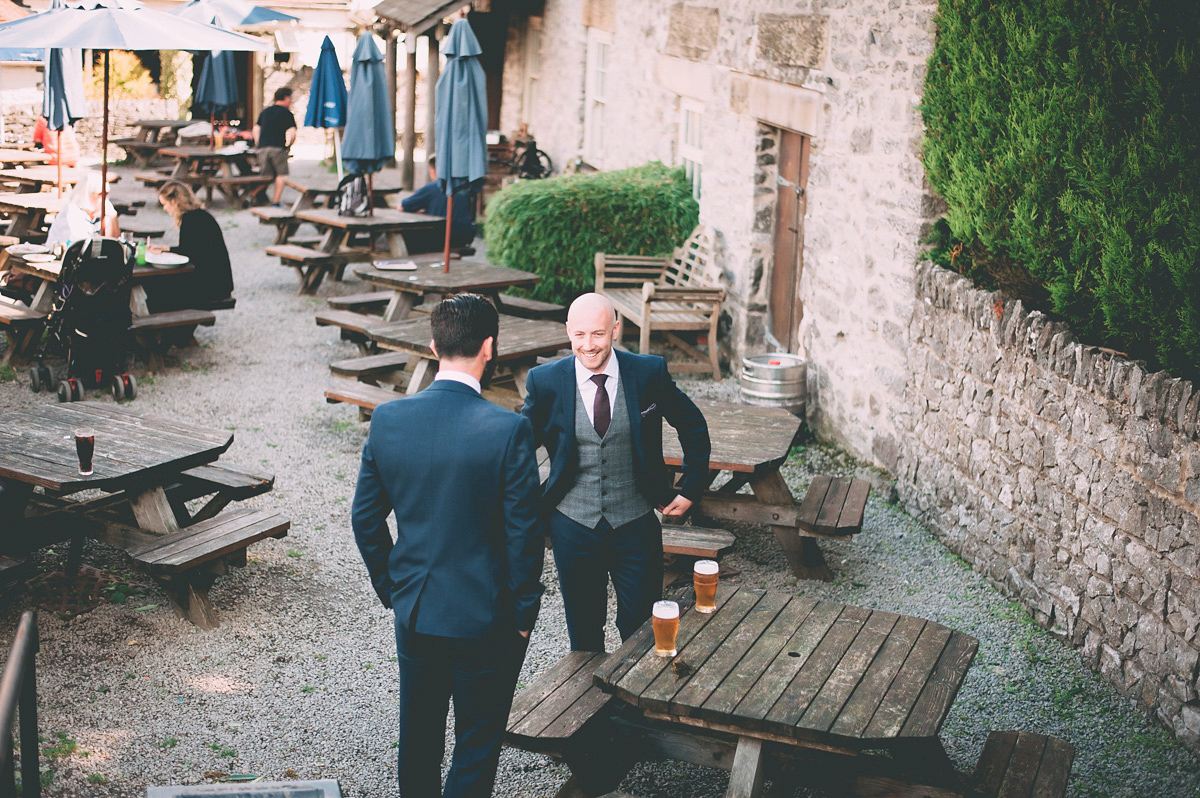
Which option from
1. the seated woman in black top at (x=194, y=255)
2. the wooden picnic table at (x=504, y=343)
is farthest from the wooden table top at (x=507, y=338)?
the seated woman in black top at (x=194, y=255)

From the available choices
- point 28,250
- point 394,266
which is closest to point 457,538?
point 394,266

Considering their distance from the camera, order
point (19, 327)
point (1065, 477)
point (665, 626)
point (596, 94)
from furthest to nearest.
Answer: point (596, 94), point (19, 327), point (1065, 477), point (665, 626)

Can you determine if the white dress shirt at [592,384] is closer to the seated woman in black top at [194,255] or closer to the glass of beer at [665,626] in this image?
the glass of beer at [665,626]

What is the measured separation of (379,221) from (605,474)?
333 inches

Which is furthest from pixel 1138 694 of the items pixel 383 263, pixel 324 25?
pixel 324 25

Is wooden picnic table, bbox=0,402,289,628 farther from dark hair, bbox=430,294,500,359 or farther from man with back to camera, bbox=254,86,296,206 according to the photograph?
man with back to camera, bbox=254,86,296,206

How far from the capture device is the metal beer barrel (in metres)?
8.20

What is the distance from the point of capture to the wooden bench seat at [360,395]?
7.78m

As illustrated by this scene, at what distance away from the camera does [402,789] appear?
3.57 m

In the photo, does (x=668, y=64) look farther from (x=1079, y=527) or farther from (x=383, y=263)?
(x=1079, y=527)

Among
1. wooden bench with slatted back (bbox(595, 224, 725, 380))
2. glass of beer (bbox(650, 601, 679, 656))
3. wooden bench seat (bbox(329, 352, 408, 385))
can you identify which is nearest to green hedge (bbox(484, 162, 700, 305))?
wooden bench with slatted back (bbox(595, 224, 725, 380))

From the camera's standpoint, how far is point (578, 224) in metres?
10.9

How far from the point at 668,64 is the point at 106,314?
6127mm

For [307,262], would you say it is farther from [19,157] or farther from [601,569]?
[601,569]
